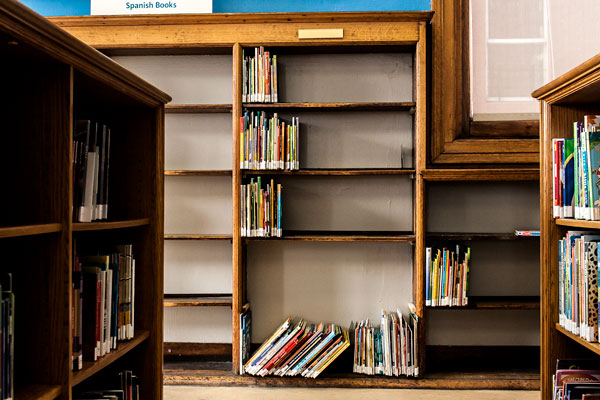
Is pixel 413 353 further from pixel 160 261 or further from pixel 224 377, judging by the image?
pixel 160 261

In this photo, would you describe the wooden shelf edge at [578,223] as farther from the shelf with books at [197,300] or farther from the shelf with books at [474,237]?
the shelf with books at [197,300]

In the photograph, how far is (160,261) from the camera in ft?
5.79

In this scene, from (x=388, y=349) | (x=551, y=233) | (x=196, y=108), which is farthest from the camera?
(x=196, y=108)

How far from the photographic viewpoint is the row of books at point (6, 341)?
3.34 ft

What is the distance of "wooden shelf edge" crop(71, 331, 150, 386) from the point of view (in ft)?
4.17

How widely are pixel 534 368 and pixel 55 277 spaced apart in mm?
2855

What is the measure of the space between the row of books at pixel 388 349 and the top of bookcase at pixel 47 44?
1998 millimetres

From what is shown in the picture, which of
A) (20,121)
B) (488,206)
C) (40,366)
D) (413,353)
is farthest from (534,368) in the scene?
(20,121)

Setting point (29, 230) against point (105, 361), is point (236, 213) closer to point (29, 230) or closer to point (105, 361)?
point (105, 361)

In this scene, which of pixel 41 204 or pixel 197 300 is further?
pixel 197 300

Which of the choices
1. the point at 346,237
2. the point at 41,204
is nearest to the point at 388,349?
the point at 346,237

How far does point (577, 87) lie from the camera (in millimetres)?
1553

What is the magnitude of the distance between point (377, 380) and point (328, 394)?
1.01 ft

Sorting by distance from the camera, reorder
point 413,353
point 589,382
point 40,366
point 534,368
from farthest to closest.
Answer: point 534,368 < point 413,353 < point 589,382 < point 40,366
